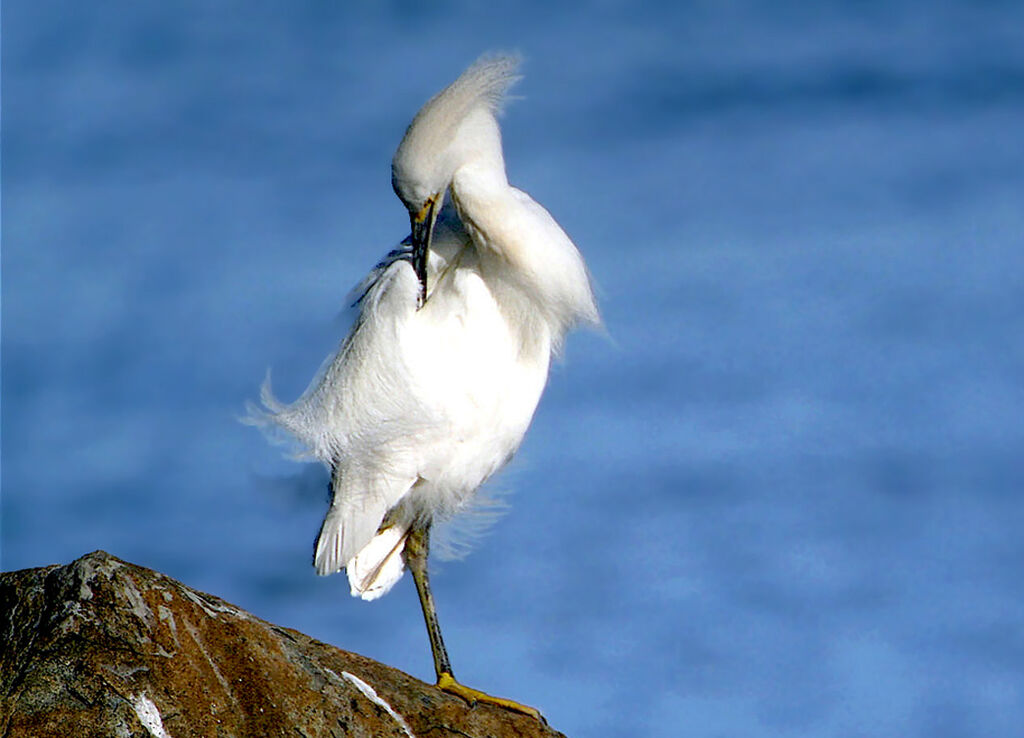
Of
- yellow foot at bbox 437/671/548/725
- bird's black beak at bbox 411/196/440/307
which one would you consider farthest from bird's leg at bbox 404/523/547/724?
bird's black beak at bbox 411/196/440/307

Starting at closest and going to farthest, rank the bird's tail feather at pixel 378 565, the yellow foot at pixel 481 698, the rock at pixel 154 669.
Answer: the rock at pixel 154 669 → the yellow foot at pixel 481 698 → the bird's tail feather at pixel 378 565

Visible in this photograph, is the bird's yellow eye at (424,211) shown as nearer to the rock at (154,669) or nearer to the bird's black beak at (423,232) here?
the bird's black beak at (423,232)

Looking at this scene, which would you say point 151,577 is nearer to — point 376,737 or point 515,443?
point 376,737

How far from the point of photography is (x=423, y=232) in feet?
19.7

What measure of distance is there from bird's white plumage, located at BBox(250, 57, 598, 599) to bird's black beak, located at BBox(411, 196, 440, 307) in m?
0.04

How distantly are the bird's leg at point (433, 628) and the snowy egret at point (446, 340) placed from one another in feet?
0.07

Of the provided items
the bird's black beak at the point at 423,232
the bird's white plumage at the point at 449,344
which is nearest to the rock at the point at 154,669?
the bird's white plumage at the point at 449,344

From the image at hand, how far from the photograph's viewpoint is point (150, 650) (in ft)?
14.2

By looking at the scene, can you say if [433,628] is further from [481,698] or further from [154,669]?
[154,669]

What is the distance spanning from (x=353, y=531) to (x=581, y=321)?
4.73ft

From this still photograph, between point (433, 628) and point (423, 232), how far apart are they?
189 cm

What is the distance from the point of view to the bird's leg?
18.3ft

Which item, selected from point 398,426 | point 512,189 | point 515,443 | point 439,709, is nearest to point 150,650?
point 439,709

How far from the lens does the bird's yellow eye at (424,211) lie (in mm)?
5942
